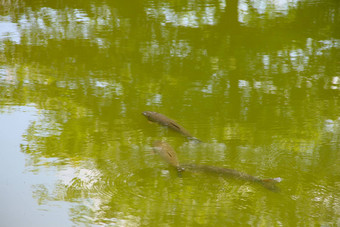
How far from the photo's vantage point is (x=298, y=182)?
585cm

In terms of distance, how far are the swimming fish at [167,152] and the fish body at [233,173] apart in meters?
0.12

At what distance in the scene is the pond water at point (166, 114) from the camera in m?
5.47

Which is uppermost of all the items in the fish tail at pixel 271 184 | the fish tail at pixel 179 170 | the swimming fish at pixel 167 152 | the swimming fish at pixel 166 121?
the swimming fish at pixel 166 121

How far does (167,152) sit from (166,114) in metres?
1.38

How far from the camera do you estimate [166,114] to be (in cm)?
755

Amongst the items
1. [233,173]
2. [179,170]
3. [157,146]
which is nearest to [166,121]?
[157,146]

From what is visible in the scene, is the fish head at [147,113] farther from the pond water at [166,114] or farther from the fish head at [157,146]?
the fish head at [157,146]

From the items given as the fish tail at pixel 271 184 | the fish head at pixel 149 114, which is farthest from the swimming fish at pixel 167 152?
the fish tail at pixel 271 184

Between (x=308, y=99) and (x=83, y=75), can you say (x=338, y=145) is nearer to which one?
(x=308, y=99)

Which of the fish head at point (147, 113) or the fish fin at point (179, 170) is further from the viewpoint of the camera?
the fish head at point (147, 113)

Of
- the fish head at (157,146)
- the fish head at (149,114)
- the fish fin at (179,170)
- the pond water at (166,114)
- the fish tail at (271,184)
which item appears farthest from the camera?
the fish head at (149,114)

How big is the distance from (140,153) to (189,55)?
13.1ft

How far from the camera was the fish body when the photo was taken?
5.67 m

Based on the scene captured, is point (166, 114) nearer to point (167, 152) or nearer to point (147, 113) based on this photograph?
point (147, 113)
